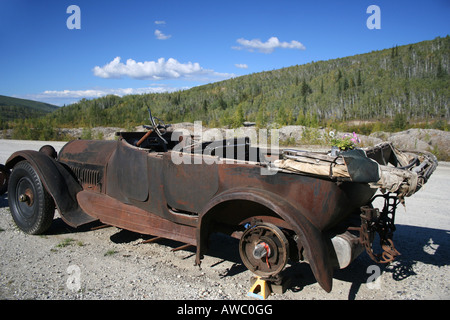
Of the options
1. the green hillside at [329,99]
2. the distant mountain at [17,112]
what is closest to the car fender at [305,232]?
the green hillside at [329,99]

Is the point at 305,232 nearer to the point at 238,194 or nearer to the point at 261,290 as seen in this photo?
the point at 238,194

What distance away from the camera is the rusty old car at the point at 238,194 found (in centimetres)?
290

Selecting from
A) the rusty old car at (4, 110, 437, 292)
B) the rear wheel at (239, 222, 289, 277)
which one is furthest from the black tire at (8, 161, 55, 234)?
the rear wheel at (239, 222, 289, 277)

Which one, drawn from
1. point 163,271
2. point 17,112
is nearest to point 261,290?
point 163,271

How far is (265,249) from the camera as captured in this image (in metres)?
3.15

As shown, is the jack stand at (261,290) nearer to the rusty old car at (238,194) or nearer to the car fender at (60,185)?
the rusty old car at (238,194)

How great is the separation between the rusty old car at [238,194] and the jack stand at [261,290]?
0.14 metres

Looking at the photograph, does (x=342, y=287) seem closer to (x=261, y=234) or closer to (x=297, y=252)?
(x=297, y=252)

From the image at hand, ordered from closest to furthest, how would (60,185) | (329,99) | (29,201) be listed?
(60,185)
(29,201)
(329,99)

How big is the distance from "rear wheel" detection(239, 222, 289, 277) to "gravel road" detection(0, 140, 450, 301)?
1.14ft

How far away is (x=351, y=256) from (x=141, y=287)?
2.15 m

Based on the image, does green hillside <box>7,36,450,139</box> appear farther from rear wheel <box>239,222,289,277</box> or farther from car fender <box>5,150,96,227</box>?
rear wheel <box>239,222,289,277</box>

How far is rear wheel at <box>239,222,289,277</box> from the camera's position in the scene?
Result: 312 cm

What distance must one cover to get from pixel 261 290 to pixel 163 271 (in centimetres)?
123
